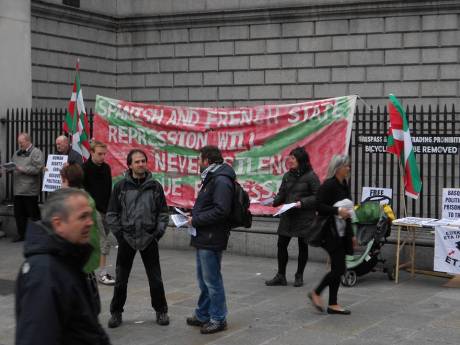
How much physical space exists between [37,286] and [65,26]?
53.5ft

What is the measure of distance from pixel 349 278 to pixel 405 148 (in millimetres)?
1915

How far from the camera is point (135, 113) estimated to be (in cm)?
1244

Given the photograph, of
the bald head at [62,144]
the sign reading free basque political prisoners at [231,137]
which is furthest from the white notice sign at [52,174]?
the sign reading free basque political prisoners at [231,137]

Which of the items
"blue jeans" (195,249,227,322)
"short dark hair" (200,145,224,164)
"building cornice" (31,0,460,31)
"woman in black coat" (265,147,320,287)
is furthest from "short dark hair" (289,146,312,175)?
"building cornice" (31,0,460,31)

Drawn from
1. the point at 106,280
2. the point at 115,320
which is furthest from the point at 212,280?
the point at 106,280

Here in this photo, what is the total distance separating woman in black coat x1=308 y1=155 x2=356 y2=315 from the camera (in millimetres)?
7520

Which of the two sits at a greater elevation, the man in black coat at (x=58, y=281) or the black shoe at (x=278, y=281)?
the man in black coat at (x=58, y=281)

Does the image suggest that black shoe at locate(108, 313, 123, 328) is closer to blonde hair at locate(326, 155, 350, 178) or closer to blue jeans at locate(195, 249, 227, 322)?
blue jeans at locate(195, 249, 227, 322)

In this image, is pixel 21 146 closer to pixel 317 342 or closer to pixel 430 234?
pixel 430 234

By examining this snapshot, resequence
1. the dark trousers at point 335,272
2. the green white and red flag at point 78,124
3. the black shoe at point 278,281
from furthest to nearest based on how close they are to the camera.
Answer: the green white and red flag at point 78,124, the black shoe at point 278,281, the dark trousers at point 335,272

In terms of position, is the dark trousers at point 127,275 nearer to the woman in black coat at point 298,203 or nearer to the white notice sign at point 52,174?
the woman in black coat at point 298,203

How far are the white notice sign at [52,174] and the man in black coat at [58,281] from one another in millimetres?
9076

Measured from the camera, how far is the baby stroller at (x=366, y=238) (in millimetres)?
9102

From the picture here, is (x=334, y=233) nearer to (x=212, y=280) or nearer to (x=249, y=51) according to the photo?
(x=212, y=280)
